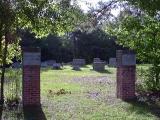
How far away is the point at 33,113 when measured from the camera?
1512cm

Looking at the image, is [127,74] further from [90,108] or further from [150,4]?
[150,4]

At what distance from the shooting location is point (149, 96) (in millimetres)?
19375

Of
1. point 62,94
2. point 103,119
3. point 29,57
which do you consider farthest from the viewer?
point 62,94

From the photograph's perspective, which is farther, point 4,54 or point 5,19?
point 4,54

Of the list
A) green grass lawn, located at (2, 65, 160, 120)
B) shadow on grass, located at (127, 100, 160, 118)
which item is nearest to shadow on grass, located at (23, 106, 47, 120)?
green grass lawn, located at (2, 65, 160, 120)

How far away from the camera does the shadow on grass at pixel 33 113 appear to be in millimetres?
14241

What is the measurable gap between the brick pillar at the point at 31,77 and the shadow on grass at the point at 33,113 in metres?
0.46

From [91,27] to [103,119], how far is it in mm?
4609

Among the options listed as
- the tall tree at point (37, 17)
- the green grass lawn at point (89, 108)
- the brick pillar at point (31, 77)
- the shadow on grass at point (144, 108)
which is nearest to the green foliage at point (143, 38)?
the green grass lawn at point (89, 108)

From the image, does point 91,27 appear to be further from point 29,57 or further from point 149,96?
point 149,96


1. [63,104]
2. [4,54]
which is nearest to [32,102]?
[63,104]

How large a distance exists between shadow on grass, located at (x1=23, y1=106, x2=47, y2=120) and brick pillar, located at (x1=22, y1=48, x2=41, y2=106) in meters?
0.46

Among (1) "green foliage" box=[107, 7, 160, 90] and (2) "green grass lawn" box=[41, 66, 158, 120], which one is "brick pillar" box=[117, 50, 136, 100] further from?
(1) "green foliage" box=[107, 7, 160, 90]

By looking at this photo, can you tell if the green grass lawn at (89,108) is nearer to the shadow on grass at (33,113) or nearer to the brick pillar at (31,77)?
the shadow on grass at (33,113)
